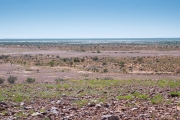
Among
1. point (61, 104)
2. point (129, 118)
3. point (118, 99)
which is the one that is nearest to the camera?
point (129, 118)

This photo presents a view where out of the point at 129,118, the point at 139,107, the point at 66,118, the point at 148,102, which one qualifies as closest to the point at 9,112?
the point at 66,118

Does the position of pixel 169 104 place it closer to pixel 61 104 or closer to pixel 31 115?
pixel 61 104

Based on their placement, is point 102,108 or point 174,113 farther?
point 102,108

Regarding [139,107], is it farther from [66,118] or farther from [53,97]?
[53,97]

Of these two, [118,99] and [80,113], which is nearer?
[80,113]

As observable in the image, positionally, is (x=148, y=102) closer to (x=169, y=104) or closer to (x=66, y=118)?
(x=169, y=104)

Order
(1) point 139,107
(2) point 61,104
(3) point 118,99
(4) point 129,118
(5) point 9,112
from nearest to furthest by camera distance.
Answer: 1. (4) point 129,118
2. (5) point 9,112
3. (1) point 139,107
4. (2) point 61,104
5. (3) point 118,99

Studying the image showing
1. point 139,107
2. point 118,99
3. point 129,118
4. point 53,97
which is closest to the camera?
point 129,118

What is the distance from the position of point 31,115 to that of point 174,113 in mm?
5105

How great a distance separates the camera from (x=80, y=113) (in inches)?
334

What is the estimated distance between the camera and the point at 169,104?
9.58 meters

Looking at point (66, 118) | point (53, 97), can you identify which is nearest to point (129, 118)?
point (66, 118)

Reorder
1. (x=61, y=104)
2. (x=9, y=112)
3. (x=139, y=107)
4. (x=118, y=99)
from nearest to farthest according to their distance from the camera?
(x=9, y=112)
(x=139, y=107)
(x=61, y=104)
(x=118, y=99)

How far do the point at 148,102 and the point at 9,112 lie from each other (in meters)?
5.93
